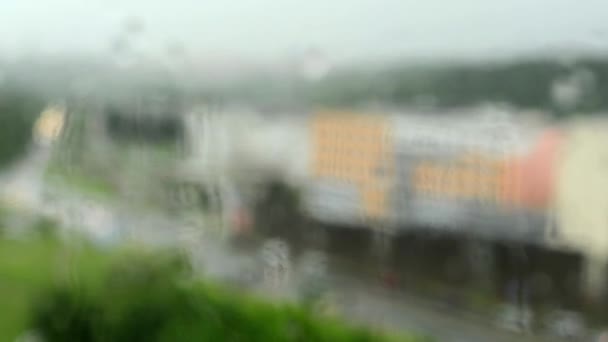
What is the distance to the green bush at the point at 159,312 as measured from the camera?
1.19 metres

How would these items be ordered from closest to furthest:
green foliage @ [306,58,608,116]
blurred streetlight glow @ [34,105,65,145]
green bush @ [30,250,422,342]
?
green foliage @ [306,58,608,116] < green bush @ [30,250,422,342] < blurred streetlight glow @ [34,105,65,145]

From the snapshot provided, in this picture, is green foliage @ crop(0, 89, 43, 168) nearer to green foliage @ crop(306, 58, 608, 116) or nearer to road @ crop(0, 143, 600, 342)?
road @ crop(0, 143, 600, 342)

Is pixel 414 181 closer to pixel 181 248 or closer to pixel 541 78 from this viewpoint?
pixel 541 78

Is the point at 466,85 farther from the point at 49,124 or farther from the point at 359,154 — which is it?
the point at 49,124

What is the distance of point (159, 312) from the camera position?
125cm

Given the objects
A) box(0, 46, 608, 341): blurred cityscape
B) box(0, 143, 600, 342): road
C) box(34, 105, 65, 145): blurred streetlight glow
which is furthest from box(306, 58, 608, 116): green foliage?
box(34, 105, 65, 145): blurred streetlight glow

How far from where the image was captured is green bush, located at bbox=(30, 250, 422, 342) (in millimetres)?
1188

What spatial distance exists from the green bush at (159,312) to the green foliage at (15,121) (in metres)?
0.21

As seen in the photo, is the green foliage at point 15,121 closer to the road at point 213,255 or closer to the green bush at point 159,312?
the road at point 213,255

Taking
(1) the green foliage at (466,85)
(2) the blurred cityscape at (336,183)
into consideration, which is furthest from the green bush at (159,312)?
(1) the green foliage at (466,85)

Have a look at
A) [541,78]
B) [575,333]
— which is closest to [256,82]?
[541,78]

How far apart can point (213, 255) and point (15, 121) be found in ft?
1.17

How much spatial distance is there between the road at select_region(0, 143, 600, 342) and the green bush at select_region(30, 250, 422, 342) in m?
0.03

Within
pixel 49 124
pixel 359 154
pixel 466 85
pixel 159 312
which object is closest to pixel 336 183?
pixel 359 154
